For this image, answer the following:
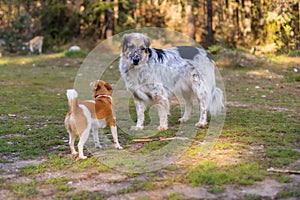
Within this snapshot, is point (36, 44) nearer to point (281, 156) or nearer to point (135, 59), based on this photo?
point (135, 59)

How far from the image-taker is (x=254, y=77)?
43.5 feet

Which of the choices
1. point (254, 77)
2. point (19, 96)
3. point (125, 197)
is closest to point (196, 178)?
point (125, 197)

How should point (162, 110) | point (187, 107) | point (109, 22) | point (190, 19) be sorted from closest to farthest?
point (162, 110) → point (187, 107) → point (190, 19) → point (109, 22)

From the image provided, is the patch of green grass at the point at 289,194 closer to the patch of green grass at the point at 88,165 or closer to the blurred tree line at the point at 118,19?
the patch of green grass at the point at 88,165

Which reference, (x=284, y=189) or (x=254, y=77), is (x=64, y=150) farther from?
(x=254, y=77)

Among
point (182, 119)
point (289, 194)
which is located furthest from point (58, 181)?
point (182, 119)

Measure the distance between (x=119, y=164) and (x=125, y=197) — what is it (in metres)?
1.03

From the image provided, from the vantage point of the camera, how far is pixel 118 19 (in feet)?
71.8

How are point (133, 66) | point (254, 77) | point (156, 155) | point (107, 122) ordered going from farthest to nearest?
point (254, 77)
point (133, 66)
point (107, 122)
point (156, 155)

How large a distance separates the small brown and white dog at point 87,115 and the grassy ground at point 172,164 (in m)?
0.29

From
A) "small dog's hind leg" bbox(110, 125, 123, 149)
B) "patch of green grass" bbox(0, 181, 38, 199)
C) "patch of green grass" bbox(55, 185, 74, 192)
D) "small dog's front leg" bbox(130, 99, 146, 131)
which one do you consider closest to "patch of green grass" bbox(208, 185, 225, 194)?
"patch of green grass" bbox(55, 185, 74, 192)

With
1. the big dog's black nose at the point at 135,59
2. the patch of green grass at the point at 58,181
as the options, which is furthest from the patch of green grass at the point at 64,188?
the big dog's black nose at the point at 135,59

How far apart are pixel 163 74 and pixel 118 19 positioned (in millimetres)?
15205

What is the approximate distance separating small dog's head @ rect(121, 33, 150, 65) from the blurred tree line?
41.9 ft
